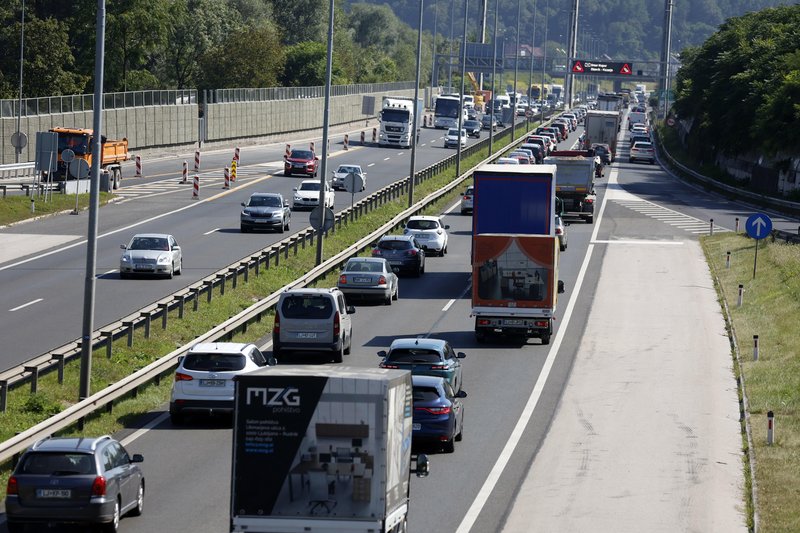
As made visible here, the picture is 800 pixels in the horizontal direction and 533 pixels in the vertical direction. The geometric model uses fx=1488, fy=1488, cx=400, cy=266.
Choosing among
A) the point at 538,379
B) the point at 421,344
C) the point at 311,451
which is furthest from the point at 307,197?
the point at 311,451

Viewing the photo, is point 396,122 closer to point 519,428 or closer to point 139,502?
point 519,428

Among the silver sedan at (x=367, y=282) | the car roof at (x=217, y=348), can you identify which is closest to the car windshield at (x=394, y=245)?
the silver sedan at (x=367, y=282)

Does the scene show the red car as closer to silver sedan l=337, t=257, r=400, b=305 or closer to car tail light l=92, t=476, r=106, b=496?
silver sedan l=337, t=257, r=400, b=305

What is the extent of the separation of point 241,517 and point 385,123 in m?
92.7

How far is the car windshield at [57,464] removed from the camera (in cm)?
1769

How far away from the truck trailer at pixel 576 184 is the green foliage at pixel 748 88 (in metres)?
21.4

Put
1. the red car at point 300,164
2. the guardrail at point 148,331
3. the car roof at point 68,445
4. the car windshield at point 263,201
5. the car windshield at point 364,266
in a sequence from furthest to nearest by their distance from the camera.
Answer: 1. the red car at point 300,164
2. the car windshield at point 263,201
3. the car windshield at point 364,266
4. the guardrail at point 148,331
5. the car roof at point 68,445

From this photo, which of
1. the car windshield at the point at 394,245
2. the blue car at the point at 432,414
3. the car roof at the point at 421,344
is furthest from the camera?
the car windshield at the point at 394,245

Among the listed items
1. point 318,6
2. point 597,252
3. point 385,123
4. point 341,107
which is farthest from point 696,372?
point 318,6

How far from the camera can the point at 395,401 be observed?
1590 centimetres

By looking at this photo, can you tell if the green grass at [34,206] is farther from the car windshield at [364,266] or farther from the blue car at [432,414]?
the blue car at [432,414]

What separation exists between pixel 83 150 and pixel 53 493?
53002 millimetres

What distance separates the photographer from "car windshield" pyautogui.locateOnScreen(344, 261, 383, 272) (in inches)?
1657

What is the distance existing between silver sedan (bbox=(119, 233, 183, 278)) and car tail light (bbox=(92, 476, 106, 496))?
26.0 meters
